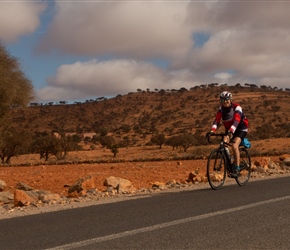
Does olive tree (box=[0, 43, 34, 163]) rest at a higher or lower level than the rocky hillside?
lower

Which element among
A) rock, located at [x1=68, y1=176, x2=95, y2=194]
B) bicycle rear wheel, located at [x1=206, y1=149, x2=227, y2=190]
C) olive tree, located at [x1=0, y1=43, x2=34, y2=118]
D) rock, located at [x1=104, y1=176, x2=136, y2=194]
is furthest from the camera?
olive tree, located at [x1=0, y1=43, x2=34, y2=118]

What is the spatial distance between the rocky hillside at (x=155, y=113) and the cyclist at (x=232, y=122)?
56.1m

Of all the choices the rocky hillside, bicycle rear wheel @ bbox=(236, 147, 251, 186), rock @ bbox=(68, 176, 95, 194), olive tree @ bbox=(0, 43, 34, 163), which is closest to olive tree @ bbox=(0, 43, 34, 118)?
olive tree @ bbox=(0, 43, 34, 163)

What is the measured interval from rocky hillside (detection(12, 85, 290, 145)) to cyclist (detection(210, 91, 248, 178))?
184ft

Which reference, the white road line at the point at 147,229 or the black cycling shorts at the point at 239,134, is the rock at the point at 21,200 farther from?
the white road line at the point at 147,229

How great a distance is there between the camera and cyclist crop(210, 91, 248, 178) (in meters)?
10.4

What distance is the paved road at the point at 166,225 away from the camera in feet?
19.0

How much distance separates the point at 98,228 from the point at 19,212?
2884 millimetres

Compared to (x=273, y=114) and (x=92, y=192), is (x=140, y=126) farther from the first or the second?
(x=92, y=192)

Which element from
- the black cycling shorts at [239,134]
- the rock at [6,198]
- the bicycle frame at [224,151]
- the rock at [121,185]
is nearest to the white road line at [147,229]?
the bicycle frame at [224,151]

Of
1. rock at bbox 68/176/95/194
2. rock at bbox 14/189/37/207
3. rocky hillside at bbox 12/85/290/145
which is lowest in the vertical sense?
rock at bbox 14/189/37/207

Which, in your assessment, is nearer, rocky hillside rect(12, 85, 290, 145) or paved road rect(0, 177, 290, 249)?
paved road rect(0, 177, 290, 249)

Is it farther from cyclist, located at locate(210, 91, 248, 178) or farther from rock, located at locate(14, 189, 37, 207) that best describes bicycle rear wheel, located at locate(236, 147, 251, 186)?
rock, located at locate(14, 189, 37, 207)

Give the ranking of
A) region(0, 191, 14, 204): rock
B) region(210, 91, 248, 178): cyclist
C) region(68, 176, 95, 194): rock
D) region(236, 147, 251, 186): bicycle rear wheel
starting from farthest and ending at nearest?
region(68, 176, 95, 194): rock < region(0, 191, 14, 204): rock < region(236, 147, 251, 186): bicycle rear wheel < region(210, 91, 248, 178): cyclist
